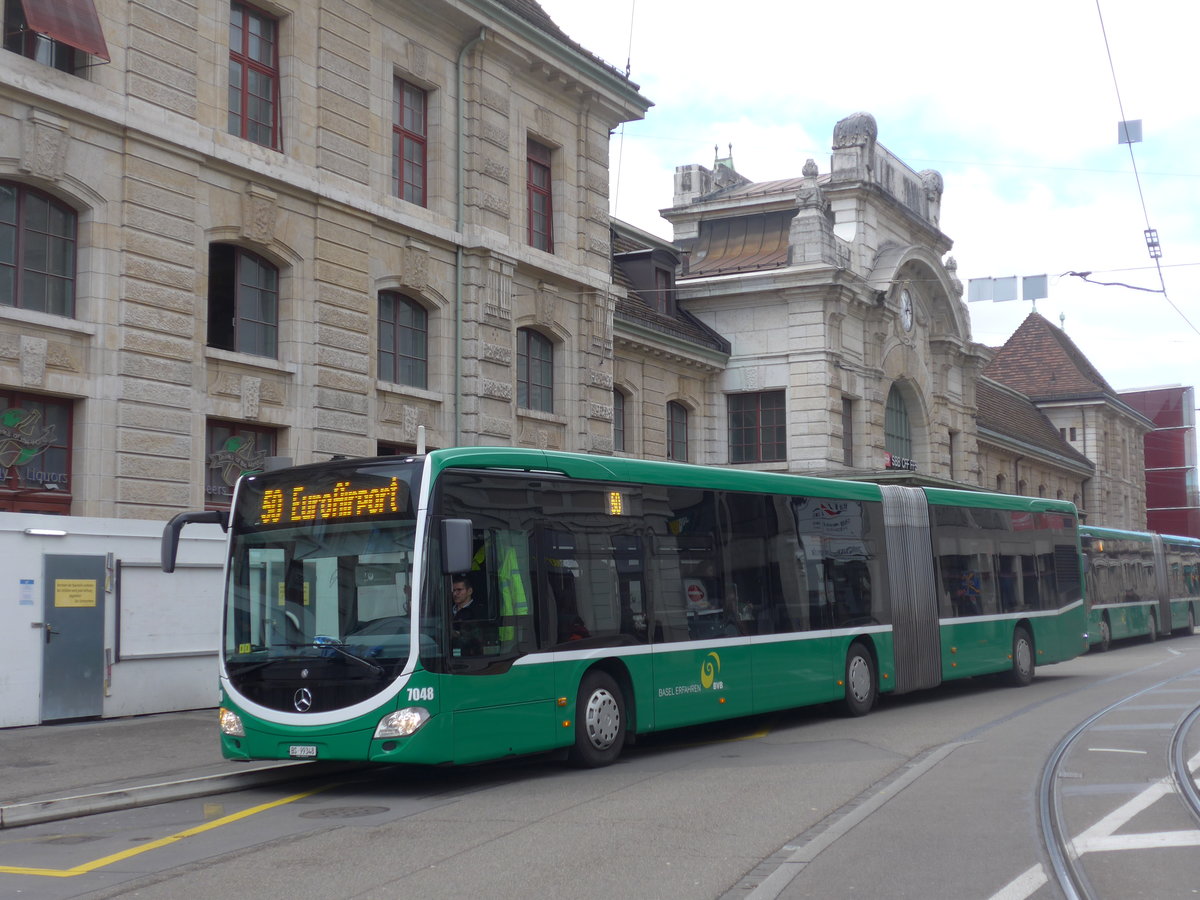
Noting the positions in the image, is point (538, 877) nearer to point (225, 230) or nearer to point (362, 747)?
point (362, 747)

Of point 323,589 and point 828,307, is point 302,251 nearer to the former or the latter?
point 323,589

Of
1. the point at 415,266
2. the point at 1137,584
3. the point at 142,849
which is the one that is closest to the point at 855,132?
the point at 1137,584

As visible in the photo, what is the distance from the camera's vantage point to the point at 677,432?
1454 inches

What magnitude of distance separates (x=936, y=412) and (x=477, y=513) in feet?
116

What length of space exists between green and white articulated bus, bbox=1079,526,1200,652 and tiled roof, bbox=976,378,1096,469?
12150 millimetres

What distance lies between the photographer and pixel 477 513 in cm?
1149

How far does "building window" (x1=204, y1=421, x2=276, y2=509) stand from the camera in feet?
60.4

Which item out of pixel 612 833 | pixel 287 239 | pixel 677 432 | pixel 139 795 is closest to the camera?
pixel 612 833

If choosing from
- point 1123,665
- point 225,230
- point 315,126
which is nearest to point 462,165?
point 315,126

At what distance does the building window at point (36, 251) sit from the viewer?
51.9 ft

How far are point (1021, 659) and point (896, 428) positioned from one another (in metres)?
21.1

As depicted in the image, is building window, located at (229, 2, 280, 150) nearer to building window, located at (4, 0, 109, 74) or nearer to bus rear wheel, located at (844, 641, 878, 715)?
building window, located at (4, 0, 109, 74)

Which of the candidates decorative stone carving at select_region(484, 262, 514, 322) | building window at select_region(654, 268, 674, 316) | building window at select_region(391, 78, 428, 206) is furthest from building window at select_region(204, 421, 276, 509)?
building window at select_region(654, 268, 674, 316)

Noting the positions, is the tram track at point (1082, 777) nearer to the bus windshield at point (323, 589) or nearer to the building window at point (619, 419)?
the bus windshield at point (323, 589)
